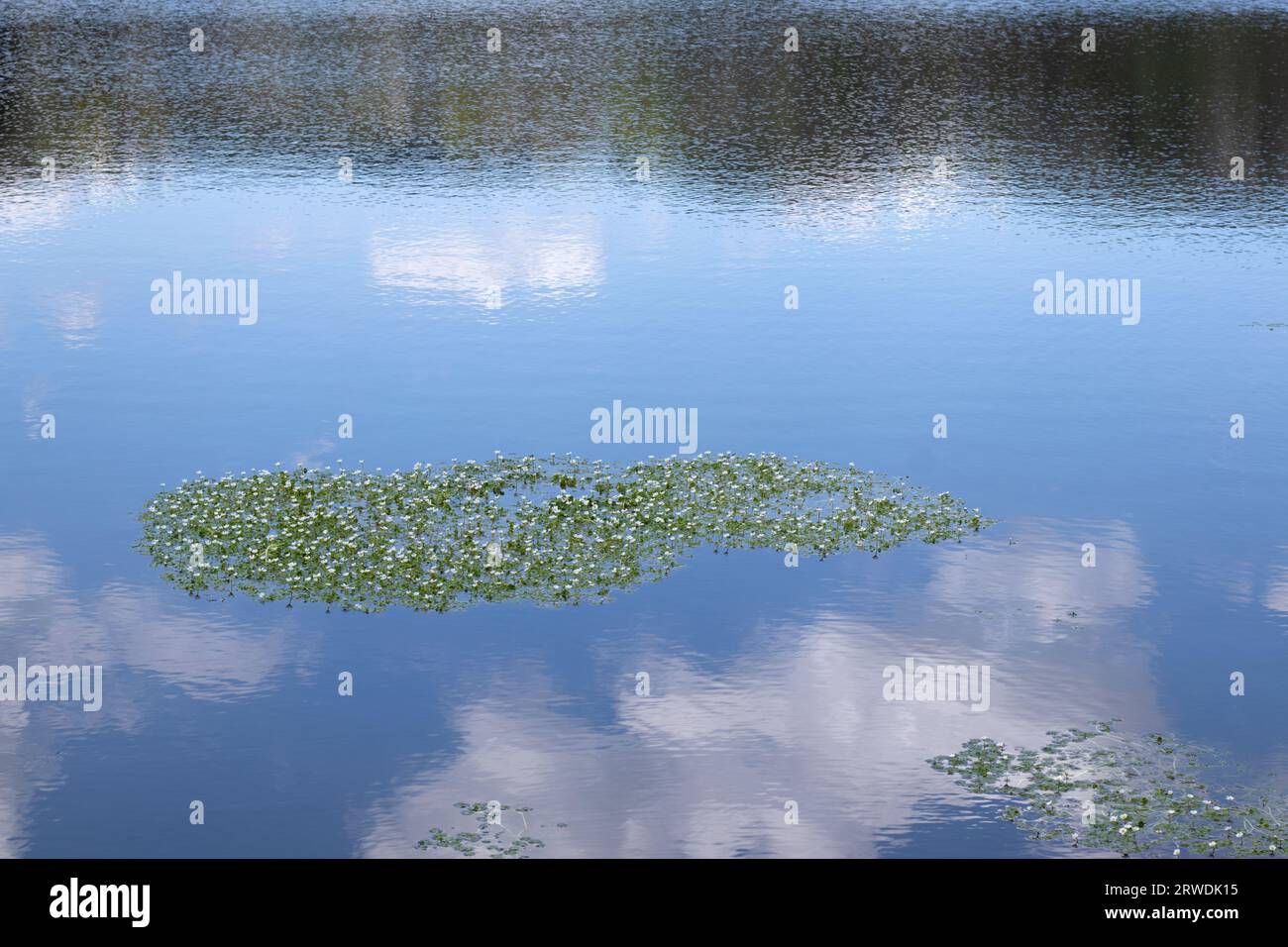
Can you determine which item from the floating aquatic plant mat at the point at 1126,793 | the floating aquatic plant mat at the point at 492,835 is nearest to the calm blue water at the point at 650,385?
the floating aquatic plant mat at the point at 492,835

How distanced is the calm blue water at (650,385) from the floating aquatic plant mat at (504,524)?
0.78 meters

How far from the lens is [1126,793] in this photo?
26328 mm

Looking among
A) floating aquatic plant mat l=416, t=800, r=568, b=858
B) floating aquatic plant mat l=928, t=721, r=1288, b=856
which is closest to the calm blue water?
floating aquatic plant mat l=416, t=800, r=568, b=858

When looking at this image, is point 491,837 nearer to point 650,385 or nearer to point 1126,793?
point 1126,793

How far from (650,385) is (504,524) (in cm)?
895

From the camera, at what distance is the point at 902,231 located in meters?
55.8

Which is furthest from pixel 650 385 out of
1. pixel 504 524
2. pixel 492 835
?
pixel 492 835

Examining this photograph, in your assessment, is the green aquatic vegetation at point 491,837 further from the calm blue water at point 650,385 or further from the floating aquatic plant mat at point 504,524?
the floating aquatic plant mat at point 504,524

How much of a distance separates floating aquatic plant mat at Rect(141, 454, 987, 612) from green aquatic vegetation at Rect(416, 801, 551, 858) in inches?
285

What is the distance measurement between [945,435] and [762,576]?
8418 mm

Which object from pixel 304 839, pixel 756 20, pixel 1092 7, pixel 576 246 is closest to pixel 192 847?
pixel 304 839

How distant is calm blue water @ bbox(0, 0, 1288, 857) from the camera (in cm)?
2753

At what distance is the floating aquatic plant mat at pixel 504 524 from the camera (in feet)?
109

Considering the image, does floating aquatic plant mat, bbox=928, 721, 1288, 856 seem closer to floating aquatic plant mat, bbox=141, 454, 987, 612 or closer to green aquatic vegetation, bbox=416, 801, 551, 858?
green aquatic vegetation, bbox=416, 801, 551, 858
